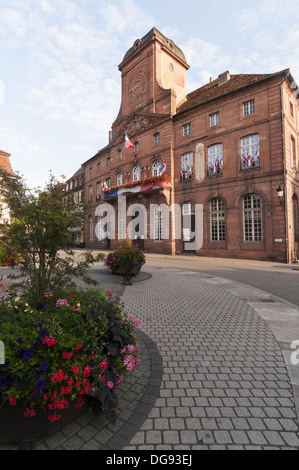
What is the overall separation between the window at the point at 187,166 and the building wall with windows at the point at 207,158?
96 mm

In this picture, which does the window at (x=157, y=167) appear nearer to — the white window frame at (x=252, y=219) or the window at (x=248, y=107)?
the window at (x=248, y=107)

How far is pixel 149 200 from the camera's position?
2405cm

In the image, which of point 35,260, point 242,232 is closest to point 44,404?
point 35,260

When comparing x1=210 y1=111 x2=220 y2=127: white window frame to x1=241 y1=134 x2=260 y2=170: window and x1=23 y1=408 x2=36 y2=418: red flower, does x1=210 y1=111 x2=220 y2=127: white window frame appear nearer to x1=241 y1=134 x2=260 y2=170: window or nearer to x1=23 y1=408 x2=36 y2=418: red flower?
x1=241 y1=134 x2=260 y2=170: window

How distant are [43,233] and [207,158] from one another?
64.2 feet

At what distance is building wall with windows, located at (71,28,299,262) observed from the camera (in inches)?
650

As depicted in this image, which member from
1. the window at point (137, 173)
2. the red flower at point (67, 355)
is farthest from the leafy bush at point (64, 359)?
the window at point (137, 173)

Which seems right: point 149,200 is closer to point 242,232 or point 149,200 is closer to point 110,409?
point 242,232

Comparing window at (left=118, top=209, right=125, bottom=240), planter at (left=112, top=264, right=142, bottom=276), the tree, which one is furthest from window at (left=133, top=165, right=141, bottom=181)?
the tree

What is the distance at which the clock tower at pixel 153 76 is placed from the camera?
24.1 m

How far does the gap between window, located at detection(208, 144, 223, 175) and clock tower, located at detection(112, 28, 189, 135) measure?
640 centimetres

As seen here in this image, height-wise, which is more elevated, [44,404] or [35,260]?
[35,260]

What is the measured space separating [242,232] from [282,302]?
491 inches

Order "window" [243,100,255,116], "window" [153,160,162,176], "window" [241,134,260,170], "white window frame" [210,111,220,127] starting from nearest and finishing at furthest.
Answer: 1. "window" [241,134,260,170]
2. "window" [243,100,255,116]
3. "white window frame" [210,111,220,127]
4. "window" [153,160,162,176]
